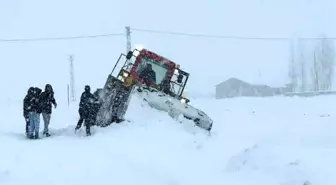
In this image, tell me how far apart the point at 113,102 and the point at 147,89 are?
1.34m

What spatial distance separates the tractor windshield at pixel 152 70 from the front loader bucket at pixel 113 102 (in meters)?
1.47

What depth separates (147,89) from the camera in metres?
17.9

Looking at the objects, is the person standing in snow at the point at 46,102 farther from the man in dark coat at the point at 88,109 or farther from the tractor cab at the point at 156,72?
the tractor cab at the point at 156,72

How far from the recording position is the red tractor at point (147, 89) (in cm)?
1719

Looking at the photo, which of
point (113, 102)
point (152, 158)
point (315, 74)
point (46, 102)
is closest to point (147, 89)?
point (113, 102)

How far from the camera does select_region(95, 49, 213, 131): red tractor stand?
1719cm

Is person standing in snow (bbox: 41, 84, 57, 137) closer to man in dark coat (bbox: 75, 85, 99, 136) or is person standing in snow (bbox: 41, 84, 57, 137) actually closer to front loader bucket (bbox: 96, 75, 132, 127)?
man in dark coat (bbox: 75, 85, 99, 136)

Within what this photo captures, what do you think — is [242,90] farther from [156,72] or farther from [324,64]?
[156,72]

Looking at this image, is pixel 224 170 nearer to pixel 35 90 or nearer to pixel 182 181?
pixel 182 181

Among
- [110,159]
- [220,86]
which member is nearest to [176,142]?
[110,159]

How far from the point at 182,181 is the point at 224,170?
1135 mm

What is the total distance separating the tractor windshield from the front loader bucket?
57.7 inches

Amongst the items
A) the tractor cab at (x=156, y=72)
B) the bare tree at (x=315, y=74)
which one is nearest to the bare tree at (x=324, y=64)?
the bare tree at (x=315, y=74)

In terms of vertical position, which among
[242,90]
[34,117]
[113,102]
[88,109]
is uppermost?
[242,90]
